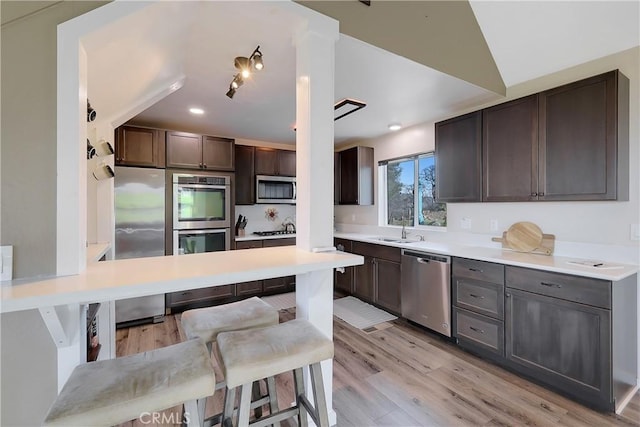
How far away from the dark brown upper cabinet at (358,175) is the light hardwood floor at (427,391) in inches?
86.1

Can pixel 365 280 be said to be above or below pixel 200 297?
above

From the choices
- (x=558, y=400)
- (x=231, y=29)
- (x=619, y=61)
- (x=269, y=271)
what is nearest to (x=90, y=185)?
(x=231, y=29)

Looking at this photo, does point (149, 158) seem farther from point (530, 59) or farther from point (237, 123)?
point (530, 59)

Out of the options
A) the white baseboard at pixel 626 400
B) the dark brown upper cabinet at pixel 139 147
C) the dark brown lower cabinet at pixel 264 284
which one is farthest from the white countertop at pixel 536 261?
the dark brown upper cabinet at pixel 139 147

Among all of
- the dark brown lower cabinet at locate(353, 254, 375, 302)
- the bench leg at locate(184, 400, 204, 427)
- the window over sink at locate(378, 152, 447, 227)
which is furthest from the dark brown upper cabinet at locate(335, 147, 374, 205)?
the bench leg at locate(184, 400, 204, 427)

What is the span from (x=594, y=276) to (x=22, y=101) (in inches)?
121

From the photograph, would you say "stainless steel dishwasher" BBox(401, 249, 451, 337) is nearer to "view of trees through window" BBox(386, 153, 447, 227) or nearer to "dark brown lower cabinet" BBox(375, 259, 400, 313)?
"dark brown lower cabinet" BBox(375, 259, 400, 313)

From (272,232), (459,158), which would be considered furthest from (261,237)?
(459,158)

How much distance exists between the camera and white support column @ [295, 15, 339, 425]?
1.58m

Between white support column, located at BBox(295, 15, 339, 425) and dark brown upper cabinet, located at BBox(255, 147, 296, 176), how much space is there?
2.74 m

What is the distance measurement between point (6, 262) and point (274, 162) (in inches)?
139

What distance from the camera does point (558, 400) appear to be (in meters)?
1.91

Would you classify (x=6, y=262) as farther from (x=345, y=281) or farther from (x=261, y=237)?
(x=345, y=281)

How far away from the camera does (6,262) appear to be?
1.03 metres
